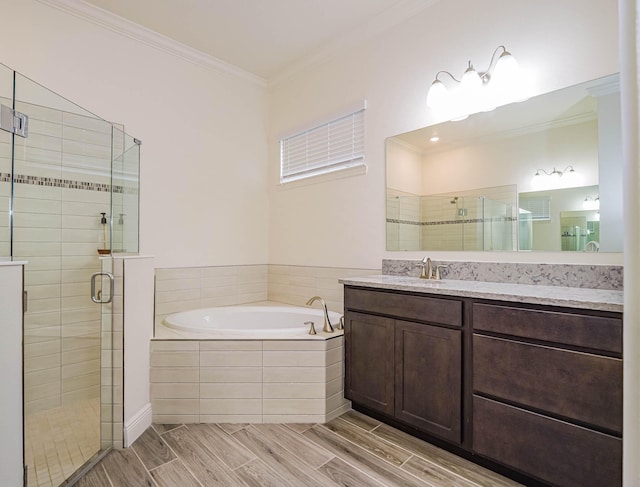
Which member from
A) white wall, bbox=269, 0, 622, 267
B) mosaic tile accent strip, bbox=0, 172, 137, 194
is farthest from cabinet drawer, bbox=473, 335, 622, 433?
mosaic tile accent strip, bbox=0, 172, 137, 194

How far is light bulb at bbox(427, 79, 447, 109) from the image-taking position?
7.39 feet

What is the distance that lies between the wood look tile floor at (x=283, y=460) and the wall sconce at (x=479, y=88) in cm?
201

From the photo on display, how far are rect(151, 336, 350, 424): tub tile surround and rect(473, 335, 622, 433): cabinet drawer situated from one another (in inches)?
36.7

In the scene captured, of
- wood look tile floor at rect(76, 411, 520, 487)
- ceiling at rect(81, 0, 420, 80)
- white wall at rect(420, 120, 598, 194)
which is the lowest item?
wood look tile floor at rect(76, 411, 520, 487)

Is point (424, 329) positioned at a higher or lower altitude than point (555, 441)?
higher

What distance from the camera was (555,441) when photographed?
1.43 m

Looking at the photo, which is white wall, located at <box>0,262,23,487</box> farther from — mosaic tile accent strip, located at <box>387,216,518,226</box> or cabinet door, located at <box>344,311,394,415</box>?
mosaic tile accent strip, located at <box>387,216,518,226</box>

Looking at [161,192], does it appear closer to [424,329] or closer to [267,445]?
[267,445]

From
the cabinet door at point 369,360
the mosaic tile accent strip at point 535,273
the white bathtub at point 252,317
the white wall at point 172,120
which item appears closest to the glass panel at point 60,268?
the white wall at point 172,120

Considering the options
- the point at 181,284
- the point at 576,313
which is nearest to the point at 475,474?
the point at 576,313

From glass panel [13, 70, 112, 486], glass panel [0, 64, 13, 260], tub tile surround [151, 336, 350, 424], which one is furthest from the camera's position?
tub tile surround [151, 336, 350, 424]

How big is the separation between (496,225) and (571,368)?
0.94 meters

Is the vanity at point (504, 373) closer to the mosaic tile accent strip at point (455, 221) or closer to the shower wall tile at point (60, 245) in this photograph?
the mosaic tile accent strip at point (455, 221)

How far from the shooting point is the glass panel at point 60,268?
157cm
